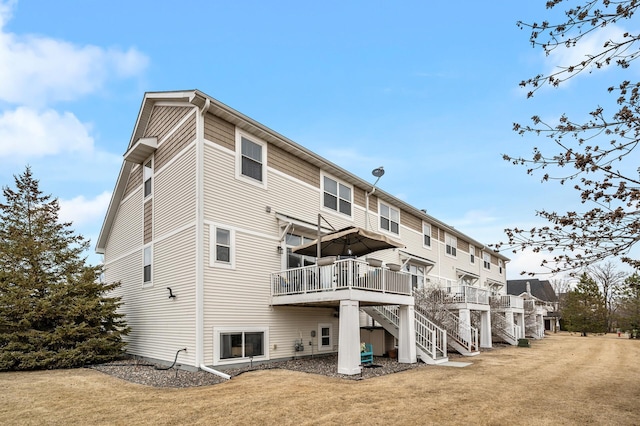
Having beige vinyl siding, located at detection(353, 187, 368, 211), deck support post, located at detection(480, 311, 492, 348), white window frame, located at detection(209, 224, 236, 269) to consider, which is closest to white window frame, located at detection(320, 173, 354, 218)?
beige vinyl siding, located at detection(353, 187, 368, 211)

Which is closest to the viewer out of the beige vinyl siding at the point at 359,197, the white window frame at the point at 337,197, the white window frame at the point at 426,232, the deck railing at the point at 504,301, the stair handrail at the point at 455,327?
the white window frame at the point at 337,197

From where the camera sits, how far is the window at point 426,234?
84.9 feet

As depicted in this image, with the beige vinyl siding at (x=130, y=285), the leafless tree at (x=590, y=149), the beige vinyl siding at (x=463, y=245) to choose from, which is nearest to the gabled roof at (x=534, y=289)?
the beige vinyl siding at (x=463, y=245)

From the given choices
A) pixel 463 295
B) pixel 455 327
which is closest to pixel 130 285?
pixel 455 327

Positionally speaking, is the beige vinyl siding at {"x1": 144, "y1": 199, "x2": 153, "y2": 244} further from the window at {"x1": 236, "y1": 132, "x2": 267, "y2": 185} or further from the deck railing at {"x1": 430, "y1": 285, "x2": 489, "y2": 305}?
the deck railing at {"x1": 430, "y1": 285, "x2": 489, "y2": 305}

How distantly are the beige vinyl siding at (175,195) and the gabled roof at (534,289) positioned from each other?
5499 centimetres

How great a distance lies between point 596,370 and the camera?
13.9m

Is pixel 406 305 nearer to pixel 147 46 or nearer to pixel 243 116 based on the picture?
pixel 243 116

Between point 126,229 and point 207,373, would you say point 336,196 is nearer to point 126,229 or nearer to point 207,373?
point 207,373

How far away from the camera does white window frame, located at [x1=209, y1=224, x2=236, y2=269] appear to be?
12929 mm

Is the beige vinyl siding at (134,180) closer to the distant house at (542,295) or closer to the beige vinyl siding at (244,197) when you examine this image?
the beige vinyl siding at (244,197)

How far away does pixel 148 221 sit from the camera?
1634 centimetres

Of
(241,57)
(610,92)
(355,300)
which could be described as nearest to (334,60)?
(241,57)

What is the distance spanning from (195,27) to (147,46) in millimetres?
1857
